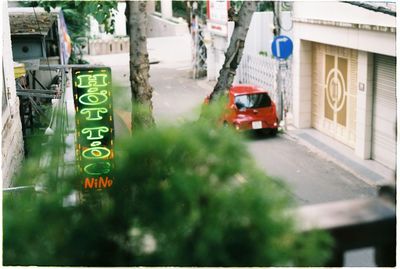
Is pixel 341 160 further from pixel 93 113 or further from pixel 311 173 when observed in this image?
pixel 93 113

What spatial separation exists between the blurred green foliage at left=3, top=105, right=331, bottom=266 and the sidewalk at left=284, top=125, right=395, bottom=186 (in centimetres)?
838

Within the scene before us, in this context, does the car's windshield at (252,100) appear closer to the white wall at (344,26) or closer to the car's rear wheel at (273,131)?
the car's rear wheel at (273,131)

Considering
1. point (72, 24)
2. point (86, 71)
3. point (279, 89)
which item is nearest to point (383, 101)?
point (279, 89)

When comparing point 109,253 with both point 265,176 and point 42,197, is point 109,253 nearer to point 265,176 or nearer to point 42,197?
point 42,197

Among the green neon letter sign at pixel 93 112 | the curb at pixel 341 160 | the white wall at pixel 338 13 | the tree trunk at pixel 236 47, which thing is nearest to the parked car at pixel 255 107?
the curb at pixel 341 160

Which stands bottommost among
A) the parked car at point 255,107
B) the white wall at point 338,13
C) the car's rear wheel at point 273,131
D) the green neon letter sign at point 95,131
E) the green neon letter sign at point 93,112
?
the car's rear wheel at point 273,131

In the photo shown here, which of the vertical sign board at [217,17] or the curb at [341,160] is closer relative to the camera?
the curb at [341,160]

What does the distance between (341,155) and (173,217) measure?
36.7 ft

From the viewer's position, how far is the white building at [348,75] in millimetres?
12023

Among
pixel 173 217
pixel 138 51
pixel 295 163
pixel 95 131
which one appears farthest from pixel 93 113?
pixel 295 163

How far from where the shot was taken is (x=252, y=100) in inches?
585

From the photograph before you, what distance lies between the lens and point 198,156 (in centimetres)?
270

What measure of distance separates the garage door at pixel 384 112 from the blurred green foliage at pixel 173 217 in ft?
32.4

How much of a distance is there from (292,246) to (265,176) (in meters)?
0.36
